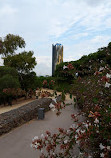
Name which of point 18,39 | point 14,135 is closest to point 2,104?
point 14,135

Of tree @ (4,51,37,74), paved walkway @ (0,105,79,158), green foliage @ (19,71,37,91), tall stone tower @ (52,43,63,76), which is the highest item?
tall stone tower @ (52,43,63,76)

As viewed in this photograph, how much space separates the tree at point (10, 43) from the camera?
2984 cm

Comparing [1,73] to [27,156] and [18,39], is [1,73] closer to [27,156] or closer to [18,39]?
[27,156]

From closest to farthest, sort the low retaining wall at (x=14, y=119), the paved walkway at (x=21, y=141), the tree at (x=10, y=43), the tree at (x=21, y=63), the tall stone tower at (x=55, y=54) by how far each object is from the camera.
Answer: the paved walkway at (x=21, y=141) < the low retaining wall at (x=14, y=119) < the tree at (x=21, y=63) < the tree at (x=10, y=43) < the tall stone tower at (x=55, y=54)

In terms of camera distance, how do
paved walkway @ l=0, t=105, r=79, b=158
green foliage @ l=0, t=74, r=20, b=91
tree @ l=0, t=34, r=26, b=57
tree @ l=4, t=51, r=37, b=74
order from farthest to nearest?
1. tree @ l=0, t=34, r=26, b=57
2. tree @ l=4, t=51, r=37, b=74
3. green foliage @ l=0, t=74, r=20, b=91
4. paved walkway @ l=0, t=105, r=79, b=158

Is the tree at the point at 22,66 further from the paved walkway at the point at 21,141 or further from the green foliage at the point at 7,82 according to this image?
the paved walkway at the point at 21,141

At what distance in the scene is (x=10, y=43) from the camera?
1176 inches

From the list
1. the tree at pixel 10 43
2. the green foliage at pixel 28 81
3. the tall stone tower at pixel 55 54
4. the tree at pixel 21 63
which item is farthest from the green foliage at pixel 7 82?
the tall stone tower at pixel 55 54

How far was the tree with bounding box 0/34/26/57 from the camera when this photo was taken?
97.9 feet

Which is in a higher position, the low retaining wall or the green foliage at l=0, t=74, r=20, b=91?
the green foliage at l=0, t=74, r=20, b=91

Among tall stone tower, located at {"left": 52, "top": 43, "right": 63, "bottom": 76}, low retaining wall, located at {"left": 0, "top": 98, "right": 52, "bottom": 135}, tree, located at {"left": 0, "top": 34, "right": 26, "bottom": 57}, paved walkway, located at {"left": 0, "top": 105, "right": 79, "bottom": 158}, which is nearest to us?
paved walkway, located at {"left": 0, "top": 105, "right": 79, "bottom": 158}

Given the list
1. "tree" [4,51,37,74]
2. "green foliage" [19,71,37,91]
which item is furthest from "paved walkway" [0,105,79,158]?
"tree" [4,51,37,74]

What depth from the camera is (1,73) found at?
48.7ft

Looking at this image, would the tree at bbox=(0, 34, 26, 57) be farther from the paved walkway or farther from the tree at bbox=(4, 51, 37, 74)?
the paved walkway
